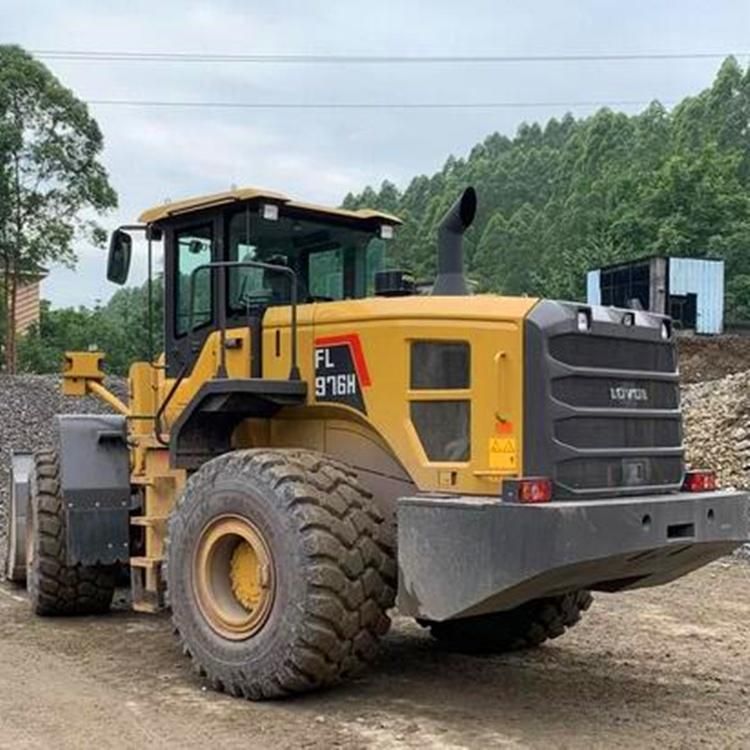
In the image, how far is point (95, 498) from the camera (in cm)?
783

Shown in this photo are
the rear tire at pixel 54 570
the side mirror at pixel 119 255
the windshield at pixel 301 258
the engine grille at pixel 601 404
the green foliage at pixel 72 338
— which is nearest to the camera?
the engine grille at pixel 601 404

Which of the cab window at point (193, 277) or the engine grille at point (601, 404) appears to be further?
the cab window at point (193, 277)

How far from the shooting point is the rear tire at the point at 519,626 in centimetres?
716

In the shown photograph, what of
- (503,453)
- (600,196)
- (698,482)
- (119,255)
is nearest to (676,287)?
(119,255)

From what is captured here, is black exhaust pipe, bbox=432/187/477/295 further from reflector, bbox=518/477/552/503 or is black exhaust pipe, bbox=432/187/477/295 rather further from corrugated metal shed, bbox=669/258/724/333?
corrugated metal shed, bbox=669/258/724/333

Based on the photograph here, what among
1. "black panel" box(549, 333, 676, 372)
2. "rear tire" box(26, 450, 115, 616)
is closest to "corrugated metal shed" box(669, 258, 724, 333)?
"rear tire" box(26, 450, 115, 616)

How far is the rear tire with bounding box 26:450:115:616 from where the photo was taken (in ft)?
26.8

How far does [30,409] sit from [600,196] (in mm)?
64444

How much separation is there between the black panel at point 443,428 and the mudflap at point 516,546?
253 millimetres

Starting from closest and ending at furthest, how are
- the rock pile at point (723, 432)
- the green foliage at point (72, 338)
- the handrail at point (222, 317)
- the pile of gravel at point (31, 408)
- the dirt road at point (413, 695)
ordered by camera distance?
the dirt road at point (413, 695), the handrail at point (222, 317), the rock pile at point (723, 432), the pile of gravel at point (31, 408), the green foliage at point (72, 338)

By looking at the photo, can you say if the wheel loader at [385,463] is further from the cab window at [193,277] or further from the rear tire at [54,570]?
the rear tire at [54,570]

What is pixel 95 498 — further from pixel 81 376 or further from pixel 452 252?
pixel 452 252

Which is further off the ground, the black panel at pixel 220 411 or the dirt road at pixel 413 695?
the black panel at pixel 220 411

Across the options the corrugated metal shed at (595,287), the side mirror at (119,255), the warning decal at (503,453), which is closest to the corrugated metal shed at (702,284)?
the corrugated metal shed at (595,287)
